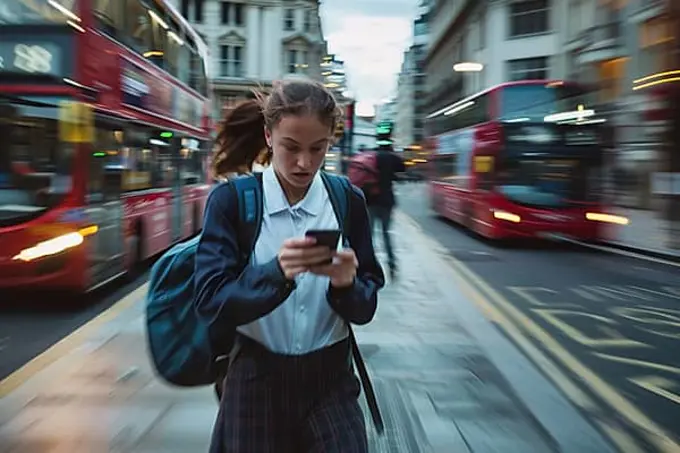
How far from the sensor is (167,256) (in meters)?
2.30

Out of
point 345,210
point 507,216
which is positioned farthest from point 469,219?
point 345,210

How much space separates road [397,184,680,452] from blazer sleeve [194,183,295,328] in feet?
10.4

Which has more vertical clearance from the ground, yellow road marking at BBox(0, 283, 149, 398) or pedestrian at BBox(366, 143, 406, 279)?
pedestrian at BBox(366, 143, 406, 279)

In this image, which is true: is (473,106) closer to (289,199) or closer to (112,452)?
(112,452)

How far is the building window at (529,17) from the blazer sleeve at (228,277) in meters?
42.2

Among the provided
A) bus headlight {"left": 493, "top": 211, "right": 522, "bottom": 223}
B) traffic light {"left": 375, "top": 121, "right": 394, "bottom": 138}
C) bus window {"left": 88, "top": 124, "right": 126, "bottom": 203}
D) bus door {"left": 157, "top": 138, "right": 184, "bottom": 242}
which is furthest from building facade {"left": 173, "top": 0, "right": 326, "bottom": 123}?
bus window {"left": 88, "top": 124, "right": 126, "bottom": 203}

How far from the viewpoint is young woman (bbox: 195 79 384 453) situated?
6.74 ft

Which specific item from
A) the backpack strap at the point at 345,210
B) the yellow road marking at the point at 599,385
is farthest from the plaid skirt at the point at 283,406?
the yellow road marking at the point at 599,385

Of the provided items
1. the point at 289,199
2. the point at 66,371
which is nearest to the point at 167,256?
the point at 289,199

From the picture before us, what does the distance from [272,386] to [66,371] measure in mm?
4359

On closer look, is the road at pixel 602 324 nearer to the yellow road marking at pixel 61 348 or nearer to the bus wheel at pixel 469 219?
the bus wheel at pixel 469 219

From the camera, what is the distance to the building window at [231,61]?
64875 millimetres

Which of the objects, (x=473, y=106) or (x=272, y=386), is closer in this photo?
(x=272, y=386)

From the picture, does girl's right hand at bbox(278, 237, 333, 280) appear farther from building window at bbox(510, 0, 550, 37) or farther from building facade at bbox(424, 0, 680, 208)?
building window at bbox(510, 0, 550, 37)
